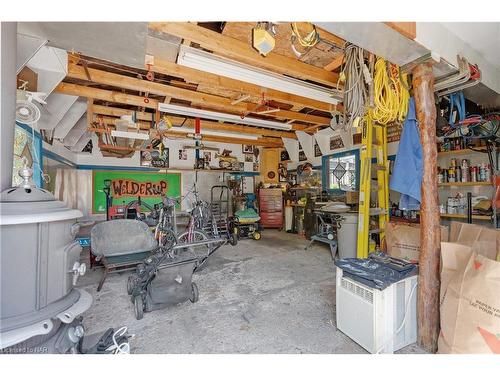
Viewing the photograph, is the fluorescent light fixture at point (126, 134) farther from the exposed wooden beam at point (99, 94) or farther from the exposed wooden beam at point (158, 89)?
the exposed wooden beam at point (158, 89)

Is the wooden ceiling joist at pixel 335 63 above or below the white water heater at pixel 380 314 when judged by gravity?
above

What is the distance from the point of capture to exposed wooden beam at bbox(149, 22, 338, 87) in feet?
6.54

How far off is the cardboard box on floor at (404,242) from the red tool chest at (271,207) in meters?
4.57

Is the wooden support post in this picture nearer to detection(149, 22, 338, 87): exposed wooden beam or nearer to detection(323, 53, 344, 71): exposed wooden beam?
detection(323, 53, 344, 71): exposed wooden beam

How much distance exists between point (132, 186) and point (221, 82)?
4532 millimetres

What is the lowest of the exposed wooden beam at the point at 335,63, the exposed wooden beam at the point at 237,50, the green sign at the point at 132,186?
the green sign at the point at 132,186

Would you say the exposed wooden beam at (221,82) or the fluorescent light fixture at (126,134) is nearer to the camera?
the exposed wooden beam at (221,82)

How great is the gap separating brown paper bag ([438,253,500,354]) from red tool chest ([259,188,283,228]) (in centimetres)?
547

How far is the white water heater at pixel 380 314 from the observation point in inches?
64.7

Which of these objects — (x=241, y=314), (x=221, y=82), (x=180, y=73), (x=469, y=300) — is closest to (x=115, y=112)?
(x=180, y=73)

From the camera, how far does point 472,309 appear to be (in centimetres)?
136

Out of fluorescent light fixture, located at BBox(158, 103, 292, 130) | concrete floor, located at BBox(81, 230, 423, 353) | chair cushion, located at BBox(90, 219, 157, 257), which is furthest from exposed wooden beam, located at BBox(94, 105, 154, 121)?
concrete floor, located at BBox(81, 230, 423, 353)

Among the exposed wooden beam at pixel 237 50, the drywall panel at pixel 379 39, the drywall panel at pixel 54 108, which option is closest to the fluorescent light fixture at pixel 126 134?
the drywall panel at pixel 54 108
